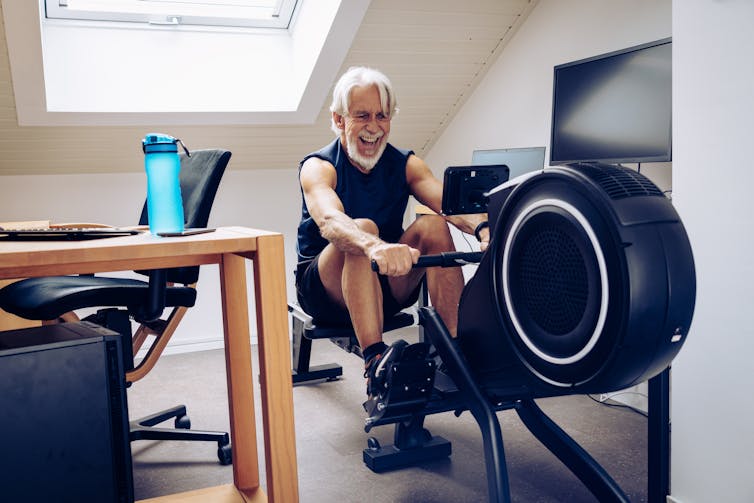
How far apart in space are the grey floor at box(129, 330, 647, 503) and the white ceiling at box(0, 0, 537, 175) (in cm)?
117

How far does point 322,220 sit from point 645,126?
3.45ft

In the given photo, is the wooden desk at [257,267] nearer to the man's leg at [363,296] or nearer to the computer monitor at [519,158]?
the man's leg at [363,296]

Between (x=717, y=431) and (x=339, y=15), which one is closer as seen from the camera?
(x=717, y=431)

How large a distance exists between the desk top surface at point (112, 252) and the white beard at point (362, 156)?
1.00 m

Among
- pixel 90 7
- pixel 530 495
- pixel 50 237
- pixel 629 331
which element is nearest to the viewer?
pixel 629 331

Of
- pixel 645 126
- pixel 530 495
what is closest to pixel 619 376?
pixel 530 495

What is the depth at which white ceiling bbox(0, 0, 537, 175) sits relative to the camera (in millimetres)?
2752

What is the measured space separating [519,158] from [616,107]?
1.82 ft

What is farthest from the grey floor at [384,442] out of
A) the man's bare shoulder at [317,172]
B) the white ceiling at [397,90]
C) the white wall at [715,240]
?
the white ceiling at [397,90]

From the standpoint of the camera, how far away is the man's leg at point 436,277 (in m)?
1.86

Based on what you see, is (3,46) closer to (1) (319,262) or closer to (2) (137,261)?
(1) (319,262)

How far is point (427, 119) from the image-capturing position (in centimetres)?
347

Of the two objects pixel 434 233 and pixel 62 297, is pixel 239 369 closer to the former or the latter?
pixel 62 297

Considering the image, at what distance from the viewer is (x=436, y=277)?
187cm
